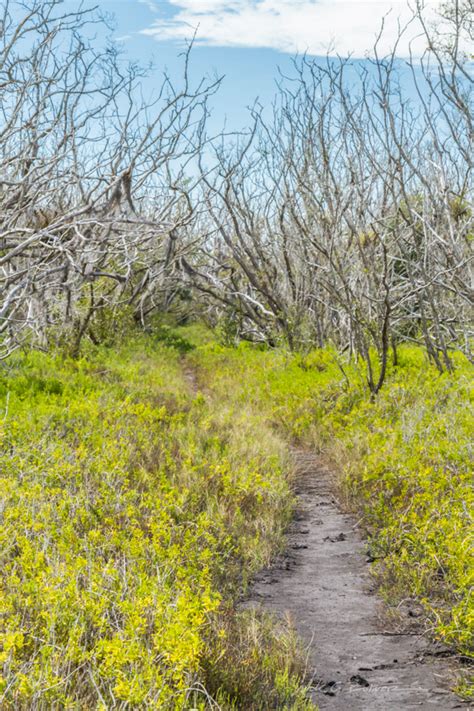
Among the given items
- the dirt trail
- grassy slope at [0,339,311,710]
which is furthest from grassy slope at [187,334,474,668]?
grassy slope at [0,339,311,710]

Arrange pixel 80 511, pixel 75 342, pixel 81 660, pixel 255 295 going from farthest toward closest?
pixel 255 295, pixel 75 342, pixel 80 511, pixel 81 660

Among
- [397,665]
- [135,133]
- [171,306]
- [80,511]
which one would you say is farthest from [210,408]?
[171,306]

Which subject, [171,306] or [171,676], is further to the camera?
[171,306]

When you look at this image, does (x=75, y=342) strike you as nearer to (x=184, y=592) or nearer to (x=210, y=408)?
(x=210, y=408)

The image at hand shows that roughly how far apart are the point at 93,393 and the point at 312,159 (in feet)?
18.4

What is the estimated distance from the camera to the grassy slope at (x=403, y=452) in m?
4.57

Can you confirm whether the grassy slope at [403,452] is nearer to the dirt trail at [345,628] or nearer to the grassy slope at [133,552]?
the dirt trail at [345,628]

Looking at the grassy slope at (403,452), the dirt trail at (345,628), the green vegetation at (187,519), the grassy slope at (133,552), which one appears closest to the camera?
the grassy slope at (133,552)

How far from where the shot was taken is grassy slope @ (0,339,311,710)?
9.64 feet

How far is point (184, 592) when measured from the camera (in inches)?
147

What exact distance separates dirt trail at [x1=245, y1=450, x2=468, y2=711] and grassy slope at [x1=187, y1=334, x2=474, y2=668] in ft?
0.63

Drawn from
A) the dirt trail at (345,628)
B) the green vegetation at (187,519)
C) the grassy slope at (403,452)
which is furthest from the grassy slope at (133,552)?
the grassy slope at (403,452)

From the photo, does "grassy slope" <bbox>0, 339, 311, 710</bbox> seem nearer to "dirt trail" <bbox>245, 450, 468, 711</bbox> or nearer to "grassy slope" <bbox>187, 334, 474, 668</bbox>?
"dirt trail" <bbox>245, 450, 468, 711</bbox>

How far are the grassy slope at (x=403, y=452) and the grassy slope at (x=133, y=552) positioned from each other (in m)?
0.76
